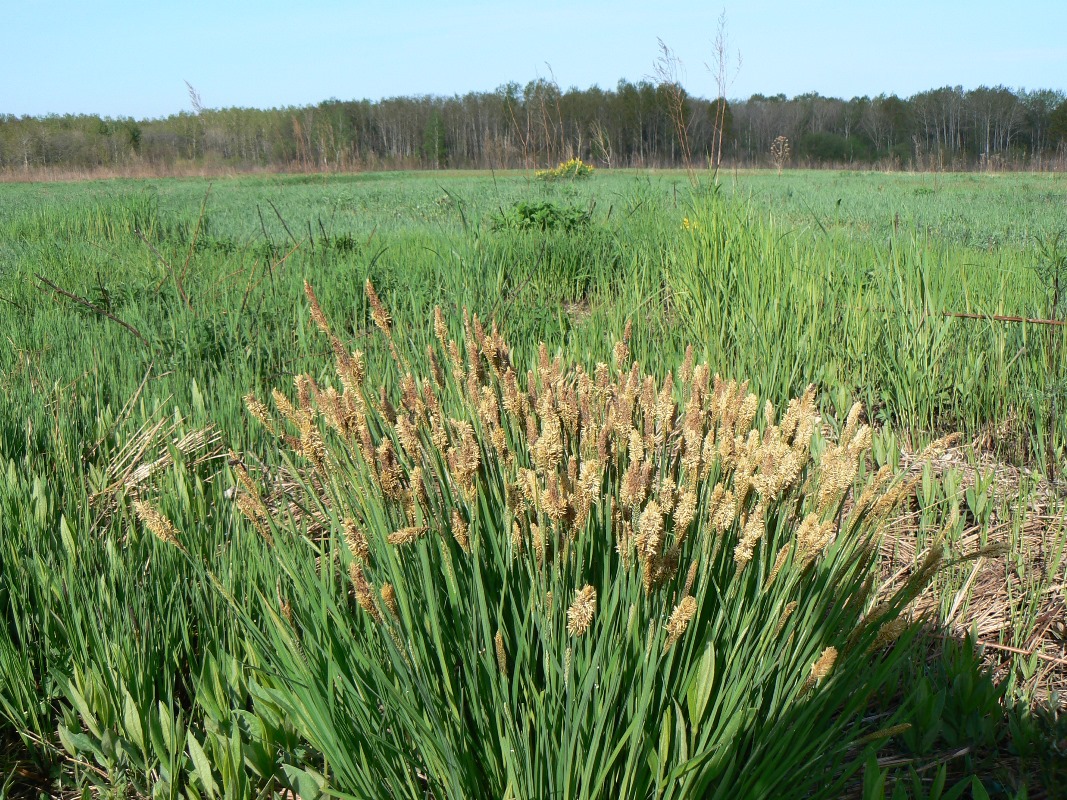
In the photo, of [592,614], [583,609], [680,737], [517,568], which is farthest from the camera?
[517,568]

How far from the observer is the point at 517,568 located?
51.3 inches

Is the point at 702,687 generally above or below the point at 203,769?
above

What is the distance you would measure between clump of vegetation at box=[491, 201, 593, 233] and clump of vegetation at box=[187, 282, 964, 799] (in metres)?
4.97

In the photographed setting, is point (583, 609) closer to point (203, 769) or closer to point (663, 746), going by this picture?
point (663, 746)

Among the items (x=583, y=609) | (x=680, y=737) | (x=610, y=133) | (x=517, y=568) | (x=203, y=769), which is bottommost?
(x=203, y=769)

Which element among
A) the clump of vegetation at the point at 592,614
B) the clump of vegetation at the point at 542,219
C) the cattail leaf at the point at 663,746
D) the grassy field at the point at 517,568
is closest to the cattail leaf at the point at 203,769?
the grassy field at the point at 517,568

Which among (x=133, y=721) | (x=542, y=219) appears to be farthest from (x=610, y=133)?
(x=133, y=721)

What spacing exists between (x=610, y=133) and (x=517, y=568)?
2780cm

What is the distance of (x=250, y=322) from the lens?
413 centimetres

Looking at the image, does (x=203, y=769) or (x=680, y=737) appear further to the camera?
(x=203, y=769)

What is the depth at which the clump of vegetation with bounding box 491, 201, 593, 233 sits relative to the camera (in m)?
6.23

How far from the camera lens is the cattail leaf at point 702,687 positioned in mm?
1142

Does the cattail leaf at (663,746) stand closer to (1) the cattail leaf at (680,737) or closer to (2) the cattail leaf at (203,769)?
(1) the cattail leaf at (680,737)

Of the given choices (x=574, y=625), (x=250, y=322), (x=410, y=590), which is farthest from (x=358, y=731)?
(x=250, y=322)
